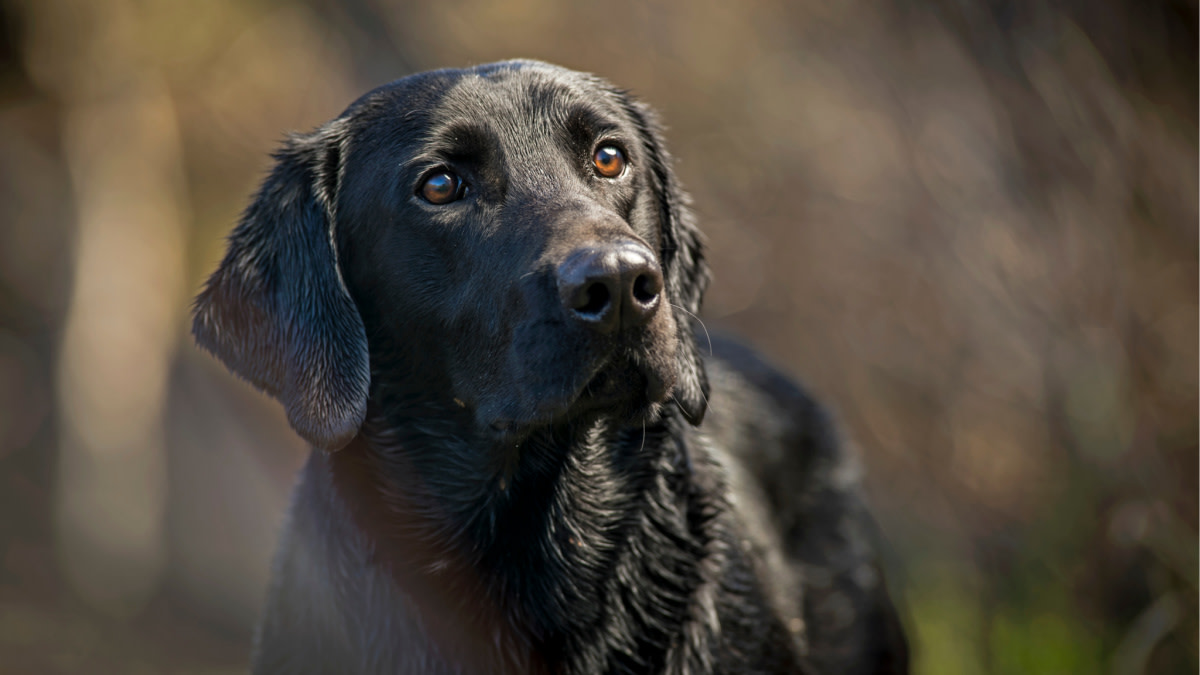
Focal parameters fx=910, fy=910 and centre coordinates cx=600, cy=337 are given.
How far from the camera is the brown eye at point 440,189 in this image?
2396 millimetres

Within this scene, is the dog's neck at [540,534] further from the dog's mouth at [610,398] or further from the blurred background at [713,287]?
the blurred background at [713,287]

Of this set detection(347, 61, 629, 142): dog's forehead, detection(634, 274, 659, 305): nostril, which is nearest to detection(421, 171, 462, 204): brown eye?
detection(347, 61, 629, 142): dog's forehead

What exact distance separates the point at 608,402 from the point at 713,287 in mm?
3921

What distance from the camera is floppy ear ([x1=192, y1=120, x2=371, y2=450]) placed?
238 cm

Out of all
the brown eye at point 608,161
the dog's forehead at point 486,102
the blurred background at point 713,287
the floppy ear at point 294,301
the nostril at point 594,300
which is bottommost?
the blurred background at point 713,287

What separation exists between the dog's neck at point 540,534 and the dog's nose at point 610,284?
0.50 meters

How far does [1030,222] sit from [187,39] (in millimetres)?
5377

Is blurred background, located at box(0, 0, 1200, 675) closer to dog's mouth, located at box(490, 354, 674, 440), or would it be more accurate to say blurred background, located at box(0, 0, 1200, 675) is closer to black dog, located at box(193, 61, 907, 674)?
black dog, located at box(193, 61, 907, 674)

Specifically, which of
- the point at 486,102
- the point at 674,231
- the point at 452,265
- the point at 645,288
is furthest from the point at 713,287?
the point at 645,288

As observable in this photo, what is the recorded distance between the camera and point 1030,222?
416cm

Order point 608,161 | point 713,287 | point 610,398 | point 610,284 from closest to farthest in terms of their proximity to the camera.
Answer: point 610,284
point 610,398
point 608,161
point 713,287

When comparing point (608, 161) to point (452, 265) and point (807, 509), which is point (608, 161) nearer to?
point (452, 265)

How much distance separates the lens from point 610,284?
194 centimetres

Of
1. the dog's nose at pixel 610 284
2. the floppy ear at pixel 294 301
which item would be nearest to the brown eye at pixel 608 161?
the dog's nose at pixel 610 284
